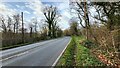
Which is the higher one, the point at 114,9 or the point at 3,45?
the point at 114,9

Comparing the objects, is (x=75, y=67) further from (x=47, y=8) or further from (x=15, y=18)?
(x=47, y=8)

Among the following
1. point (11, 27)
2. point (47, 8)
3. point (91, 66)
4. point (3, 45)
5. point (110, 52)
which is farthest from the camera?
point (47, 8)

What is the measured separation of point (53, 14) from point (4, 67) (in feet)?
237

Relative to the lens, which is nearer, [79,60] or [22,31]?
[79,60]

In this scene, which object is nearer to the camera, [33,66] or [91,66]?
[91,66]

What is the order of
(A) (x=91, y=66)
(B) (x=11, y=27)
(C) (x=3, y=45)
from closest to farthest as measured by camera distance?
(A) (x=91, y=66) < (C) (x=3, y=45) < (B) (x=11, y=27)

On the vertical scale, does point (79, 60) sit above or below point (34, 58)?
above

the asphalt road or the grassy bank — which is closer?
the grassy bank

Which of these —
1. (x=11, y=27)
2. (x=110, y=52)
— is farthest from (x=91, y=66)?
(x=11, y=27)

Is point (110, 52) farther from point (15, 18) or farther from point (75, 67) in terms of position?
point (15, 18)

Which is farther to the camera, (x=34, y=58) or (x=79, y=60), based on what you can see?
(x=34, y=58)

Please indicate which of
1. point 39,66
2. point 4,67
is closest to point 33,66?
point 39,66

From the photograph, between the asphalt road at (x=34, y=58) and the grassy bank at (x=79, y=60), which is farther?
the asphalt road at (x=34, y=58)

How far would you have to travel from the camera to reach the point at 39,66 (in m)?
13.4
